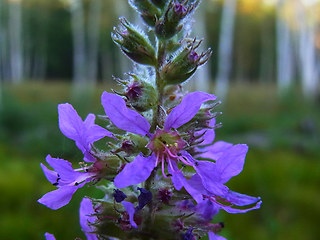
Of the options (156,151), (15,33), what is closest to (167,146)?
(156,151)

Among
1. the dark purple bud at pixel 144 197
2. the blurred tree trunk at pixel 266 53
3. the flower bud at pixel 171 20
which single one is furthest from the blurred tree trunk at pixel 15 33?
the dark purple bud at pixel 144 197

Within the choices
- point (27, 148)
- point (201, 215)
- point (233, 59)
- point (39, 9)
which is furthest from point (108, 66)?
point (201, 215)

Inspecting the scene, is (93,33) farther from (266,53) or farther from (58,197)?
(58,197)

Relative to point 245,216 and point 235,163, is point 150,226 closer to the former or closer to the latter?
point 235,163

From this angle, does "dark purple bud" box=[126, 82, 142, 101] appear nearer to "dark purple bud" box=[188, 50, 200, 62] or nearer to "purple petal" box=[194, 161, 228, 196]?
"dark purple bud" box=[188, 50, 200, 62]

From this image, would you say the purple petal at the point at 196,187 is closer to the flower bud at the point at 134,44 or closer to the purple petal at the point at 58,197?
the purple petal at the point at 58,197

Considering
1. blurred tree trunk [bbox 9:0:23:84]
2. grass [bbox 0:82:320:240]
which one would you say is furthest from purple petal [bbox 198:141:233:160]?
blurred tree trunk [bbox 9:0:23:84]

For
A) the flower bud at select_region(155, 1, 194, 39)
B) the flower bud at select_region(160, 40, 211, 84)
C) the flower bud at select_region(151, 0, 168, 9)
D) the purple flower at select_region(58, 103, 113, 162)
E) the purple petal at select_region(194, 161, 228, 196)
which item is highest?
the flower bud at select_region(151, 0, 168, 9)
